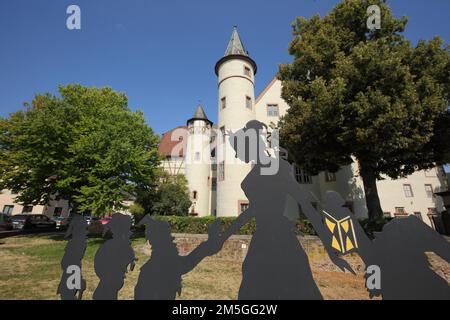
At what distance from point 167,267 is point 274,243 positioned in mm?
1440

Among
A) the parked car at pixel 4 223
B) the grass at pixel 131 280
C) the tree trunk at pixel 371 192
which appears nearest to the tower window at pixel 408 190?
the tree trunk at pixel 371 192

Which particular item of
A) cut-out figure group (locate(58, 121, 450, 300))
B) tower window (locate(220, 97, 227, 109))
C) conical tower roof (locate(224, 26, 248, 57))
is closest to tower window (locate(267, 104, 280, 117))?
tower window (locate(220, 97, 227, 109))

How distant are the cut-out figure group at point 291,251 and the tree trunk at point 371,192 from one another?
12.2 metres

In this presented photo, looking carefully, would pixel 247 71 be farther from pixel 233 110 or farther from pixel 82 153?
pixel 82 153

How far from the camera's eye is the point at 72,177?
53.1 ft

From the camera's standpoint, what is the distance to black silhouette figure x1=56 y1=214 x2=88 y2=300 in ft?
11.1

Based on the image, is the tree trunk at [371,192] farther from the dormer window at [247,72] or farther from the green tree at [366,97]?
the dormer window at [247,72]

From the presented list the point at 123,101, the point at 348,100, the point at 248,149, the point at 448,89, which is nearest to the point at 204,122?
the point at 123,101

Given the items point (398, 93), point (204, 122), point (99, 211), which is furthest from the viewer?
point (204, 122)

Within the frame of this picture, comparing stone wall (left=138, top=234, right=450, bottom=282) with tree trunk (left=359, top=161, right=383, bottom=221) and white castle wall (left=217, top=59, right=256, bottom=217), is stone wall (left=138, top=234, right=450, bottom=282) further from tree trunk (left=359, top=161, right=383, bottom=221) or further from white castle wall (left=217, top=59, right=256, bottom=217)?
white castle wall (left=217, top=59, right=256, bottom=217)

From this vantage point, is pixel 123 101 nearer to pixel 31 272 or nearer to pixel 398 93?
pixel 31 272

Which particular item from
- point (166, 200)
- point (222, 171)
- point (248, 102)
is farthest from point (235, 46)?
point (166, 200)

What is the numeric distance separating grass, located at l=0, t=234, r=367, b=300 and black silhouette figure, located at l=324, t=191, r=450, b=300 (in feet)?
17.3
